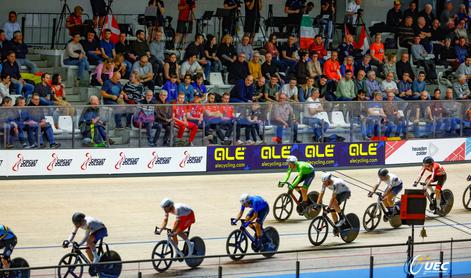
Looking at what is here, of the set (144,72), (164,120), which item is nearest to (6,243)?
(164,120)

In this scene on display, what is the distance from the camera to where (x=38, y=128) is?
27719 millimetres

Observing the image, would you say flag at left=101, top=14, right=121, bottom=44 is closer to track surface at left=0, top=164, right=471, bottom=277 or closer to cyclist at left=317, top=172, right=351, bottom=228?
track surface at left=0, top=164, right=471, bottom=277

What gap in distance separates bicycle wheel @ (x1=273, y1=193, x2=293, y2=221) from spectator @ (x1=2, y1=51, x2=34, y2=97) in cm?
739

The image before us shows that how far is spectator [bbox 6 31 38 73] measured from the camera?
30.9 m

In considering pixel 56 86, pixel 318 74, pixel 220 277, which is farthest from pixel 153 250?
pixel 318 74

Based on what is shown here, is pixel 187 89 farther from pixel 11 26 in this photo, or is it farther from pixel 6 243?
pixel 6 243

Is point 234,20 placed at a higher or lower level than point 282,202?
higher

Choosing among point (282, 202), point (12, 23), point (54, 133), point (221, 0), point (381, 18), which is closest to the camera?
point (282, 202)

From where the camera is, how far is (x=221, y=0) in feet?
123

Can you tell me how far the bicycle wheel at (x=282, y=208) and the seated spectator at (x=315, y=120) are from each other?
188 inches

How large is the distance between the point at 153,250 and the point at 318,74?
1344 centimetres

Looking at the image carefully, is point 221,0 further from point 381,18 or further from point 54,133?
point 54,133

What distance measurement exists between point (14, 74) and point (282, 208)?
26.8 feet

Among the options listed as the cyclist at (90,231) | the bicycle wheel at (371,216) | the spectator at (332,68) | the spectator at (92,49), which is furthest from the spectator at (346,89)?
the cyclist at (90,231)
